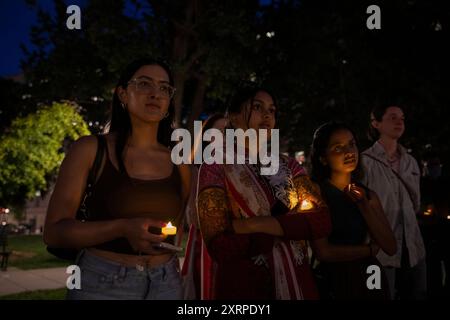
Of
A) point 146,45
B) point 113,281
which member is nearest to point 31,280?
point 113,281

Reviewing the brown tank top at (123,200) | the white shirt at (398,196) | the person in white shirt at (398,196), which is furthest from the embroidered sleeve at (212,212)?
the white shirt at (398,196)

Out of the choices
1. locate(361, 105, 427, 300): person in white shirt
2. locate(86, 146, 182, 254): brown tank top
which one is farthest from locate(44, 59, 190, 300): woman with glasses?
locate(361, 105, 427, 300): person in white shirt

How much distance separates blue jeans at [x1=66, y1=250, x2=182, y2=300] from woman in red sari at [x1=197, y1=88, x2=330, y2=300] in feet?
1.58

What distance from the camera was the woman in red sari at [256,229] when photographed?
2.60 metres

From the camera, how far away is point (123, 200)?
7.22ft

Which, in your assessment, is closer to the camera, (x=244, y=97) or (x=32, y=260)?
(x=244, y=97)

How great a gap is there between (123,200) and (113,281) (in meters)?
0.40

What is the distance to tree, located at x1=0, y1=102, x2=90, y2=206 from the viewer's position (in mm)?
12953

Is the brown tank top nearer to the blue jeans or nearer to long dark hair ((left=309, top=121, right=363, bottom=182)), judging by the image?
the blue jeans

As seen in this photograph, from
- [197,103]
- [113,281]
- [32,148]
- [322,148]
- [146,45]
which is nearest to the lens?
[113,281]

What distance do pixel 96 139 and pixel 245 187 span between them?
100 centimetres

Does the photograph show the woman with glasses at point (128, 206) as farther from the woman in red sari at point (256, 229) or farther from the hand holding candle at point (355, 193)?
the hand holding candle at point (355, 193)

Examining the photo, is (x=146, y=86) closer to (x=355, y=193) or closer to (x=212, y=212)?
(x=212, y=212)
